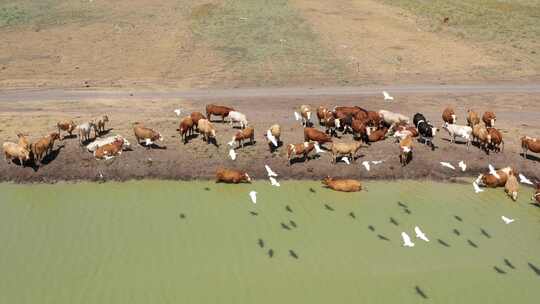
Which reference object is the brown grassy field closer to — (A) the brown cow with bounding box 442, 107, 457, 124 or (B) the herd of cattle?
(B) the herd of cattle

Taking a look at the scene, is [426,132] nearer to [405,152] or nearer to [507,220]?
[405,152]

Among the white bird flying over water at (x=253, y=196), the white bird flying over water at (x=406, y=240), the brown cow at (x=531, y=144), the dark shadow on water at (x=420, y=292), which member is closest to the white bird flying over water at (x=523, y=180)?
the brown cow at (x=531, y=144)

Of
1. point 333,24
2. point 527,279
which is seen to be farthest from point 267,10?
point 527,279

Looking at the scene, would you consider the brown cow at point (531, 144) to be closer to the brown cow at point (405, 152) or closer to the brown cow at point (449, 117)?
the brown cow at point (449, 117)

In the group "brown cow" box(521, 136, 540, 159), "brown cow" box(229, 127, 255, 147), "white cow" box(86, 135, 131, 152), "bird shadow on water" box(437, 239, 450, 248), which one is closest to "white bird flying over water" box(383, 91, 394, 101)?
Answer: "brown cow" box(521, 136, 540, 159)

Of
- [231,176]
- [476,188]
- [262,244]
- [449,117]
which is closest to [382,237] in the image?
[262,244]
